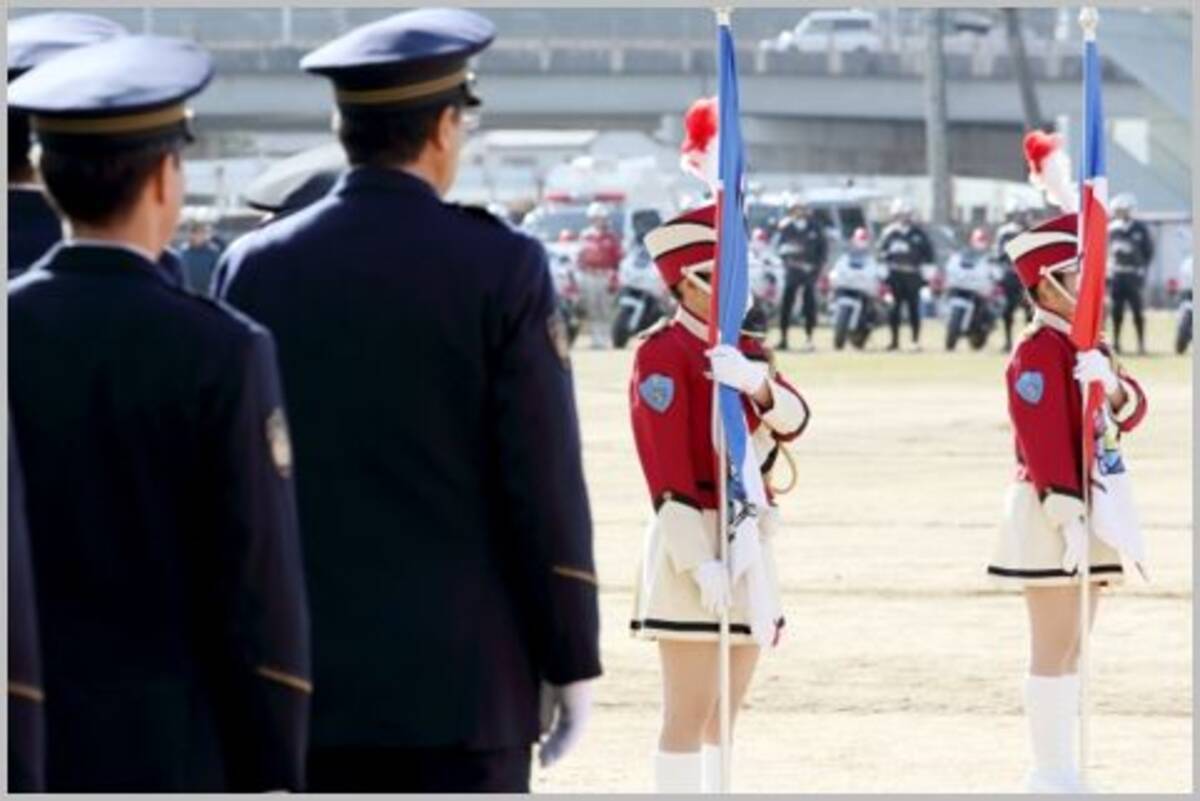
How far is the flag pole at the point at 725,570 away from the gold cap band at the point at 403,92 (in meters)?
3.27

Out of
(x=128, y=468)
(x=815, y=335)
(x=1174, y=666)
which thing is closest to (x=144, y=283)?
(x=128, y=468)

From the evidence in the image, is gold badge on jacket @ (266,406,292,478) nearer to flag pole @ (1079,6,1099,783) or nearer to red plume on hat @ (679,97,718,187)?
red plume on hat @ (679,97,718,187)

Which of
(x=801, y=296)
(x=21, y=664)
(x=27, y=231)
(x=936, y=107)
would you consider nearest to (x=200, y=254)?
(x=801, y=296)

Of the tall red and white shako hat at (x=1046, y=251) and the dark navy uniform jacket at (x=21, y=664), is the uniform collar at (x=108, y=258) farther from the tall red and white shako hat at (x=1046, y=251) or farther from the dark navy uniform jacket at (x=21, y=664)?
the tall red and white shako hat at (x=1046, y=251)

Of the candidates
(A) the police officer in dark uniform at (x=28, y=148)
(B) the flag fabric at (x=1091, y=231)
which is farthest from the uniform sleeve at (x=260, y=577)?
(B) the flag fabric at (x=1091, y=231)

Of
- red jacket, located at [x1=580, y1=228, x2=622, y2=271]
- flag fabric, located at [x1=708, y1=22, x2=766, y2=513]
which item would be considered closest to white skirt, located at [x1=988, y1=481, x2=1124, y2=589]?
flag fabric, located at [x1=708, y1=22, x2=766, y2=513]

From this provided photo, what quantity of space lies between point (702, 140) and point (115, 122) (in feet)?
15.8

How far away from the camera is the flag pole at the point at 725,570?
384 inches

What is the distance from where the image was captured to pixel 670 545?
32.4 feet

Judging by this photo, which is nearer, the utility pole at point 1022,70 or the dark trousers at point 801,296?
the dark trousers at point 801,296

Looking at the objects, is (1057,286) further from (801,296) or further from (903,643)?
(801,296)

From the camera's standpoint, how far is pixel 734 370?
9.70 m

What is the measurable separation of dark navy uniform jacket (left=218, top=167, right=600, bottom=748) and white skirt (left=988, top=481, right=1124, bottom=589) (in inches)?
187

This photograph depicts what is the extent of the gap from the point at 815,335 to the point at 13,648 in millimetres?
43594
